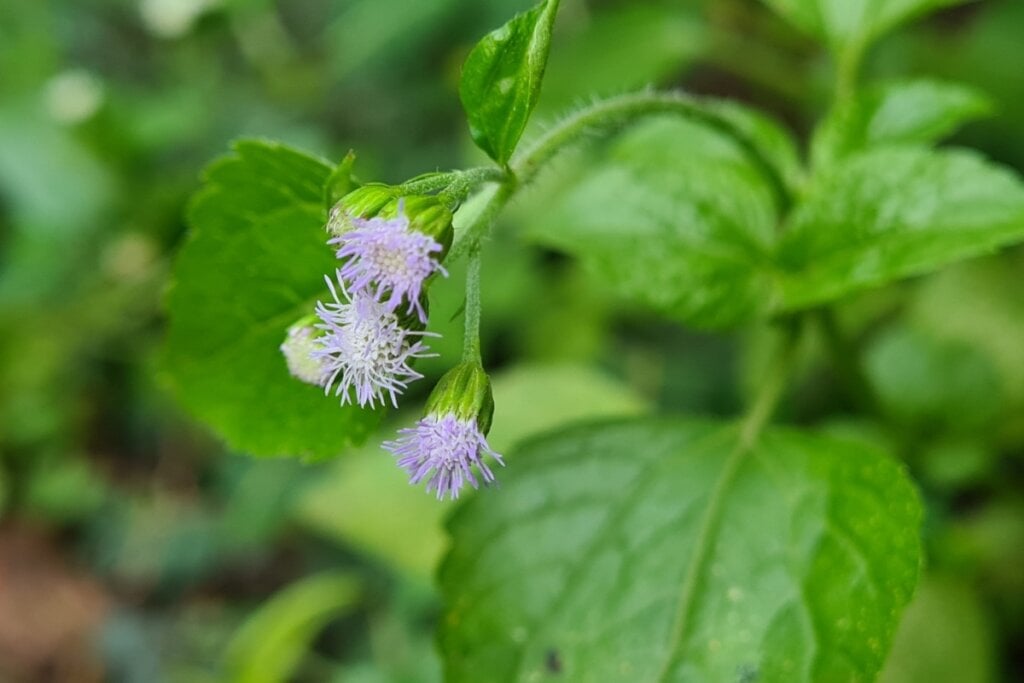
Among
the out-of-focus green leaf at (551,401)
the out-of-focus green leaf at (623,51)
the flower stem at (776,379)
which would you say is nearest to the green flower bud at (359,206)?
the flower stem at (776,379)

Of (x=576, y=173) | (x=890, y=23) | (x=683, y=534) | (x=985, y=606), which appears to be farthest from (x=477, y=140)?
(x=576, y=173)

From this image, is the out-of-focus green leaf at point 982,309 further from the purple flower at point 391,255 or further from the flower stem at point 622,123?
the purple flower at point 391,255

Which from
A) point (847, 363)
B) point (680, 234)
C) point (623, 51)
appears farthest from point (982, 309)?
point (623, 51)

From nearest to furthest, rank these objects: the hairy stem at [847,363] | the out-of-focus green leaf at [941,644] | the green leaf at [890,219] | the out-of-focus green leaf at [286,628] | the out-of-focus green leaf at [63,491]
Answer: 1. the green leaf at [890,219]
2. the hairy stem at [847,363]
3. the out-of-focus green leaf at [941,644]
4. the out-of-focus green leaf at [286,628]
5. the out-of-focus green leaf at [63,491]

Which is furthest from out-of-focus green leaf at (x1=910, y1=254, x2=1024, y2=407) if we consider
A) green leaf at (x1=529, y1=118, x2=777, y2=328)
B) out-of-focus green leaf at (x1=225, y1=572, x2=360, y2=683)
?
out-of-focus green leaf at (x1=225, y1=572, x2=360, y2=683)

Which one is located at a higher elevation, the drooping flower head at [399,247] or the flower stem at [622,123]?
the flower stem at [622,123]

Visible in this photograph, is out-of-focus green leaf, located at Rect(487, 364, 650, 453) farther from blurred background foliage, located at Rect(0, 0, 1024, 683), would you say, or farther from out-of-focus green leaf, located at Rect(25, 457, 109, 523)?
out-of-focus green leaf, located at Rect(25, 457, 109, 523)

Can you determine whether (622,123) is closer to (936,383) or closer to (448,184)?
(448,184)
